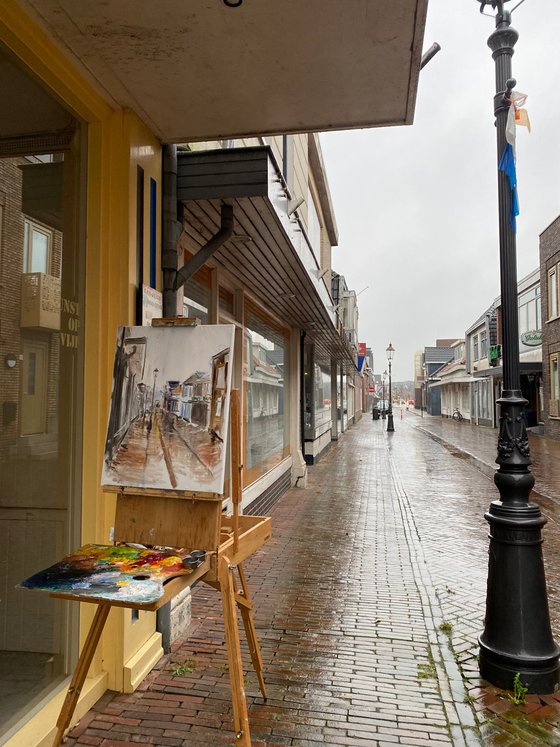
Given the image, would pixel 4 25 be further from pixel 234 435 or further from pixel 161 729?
pixel 161 729

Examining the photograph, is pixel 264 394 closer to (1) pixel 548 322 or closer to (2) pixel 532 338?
(1) pixel 548 322

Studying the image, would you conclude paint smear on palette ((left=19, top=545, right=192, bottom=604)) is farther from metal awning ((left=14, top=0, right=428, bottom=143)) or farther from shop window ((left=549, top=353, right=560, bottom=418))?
shop window ((left=549, top=353, right=560, bottom=418))

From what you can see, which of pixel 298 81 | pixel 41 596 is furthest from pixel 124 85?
pixel 41 596

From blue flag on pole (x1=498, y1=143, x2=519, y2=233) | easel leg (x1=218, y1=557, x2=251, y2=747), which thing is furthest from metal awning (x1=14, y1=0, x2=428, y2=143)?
easel leg (x1=218, y1=557, x2=251, y2=747)

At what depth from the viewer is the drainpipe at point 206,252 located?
13.6 feet

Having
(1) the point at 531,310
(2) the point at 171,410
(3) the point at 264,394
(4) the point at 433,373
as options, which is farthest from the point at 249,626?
(4) the point at 433,373

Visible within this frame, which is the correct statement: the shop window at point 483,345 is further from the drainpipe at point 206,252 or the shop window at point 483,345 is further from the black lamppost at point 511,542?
the drainpipe at point 206,252

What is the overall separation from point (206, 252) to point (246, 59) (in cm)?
146

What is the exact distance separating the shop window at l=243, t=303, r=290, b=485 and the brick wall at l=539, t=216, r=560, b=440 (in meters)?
16.6

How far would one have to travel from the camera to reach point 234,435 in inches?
111

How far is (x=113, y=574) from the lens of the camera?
2359mm

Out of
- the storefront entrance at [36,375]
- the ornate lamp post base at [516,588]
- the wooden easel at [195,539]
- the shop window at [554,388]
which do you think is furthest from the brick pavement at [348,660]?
the shop window at [554,388]

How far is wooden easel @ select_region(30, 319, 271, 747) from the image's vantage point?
8.29 ft

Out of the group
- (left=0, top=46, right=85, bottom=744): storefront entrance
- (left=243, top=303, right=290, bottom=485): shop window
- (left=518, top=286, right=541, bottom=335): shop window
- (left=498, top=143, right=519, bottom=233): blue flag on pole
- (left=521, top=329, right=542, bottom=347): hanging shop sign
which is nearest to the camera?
(left=0, top=46, right=85, bottom=744): storefront entrance
